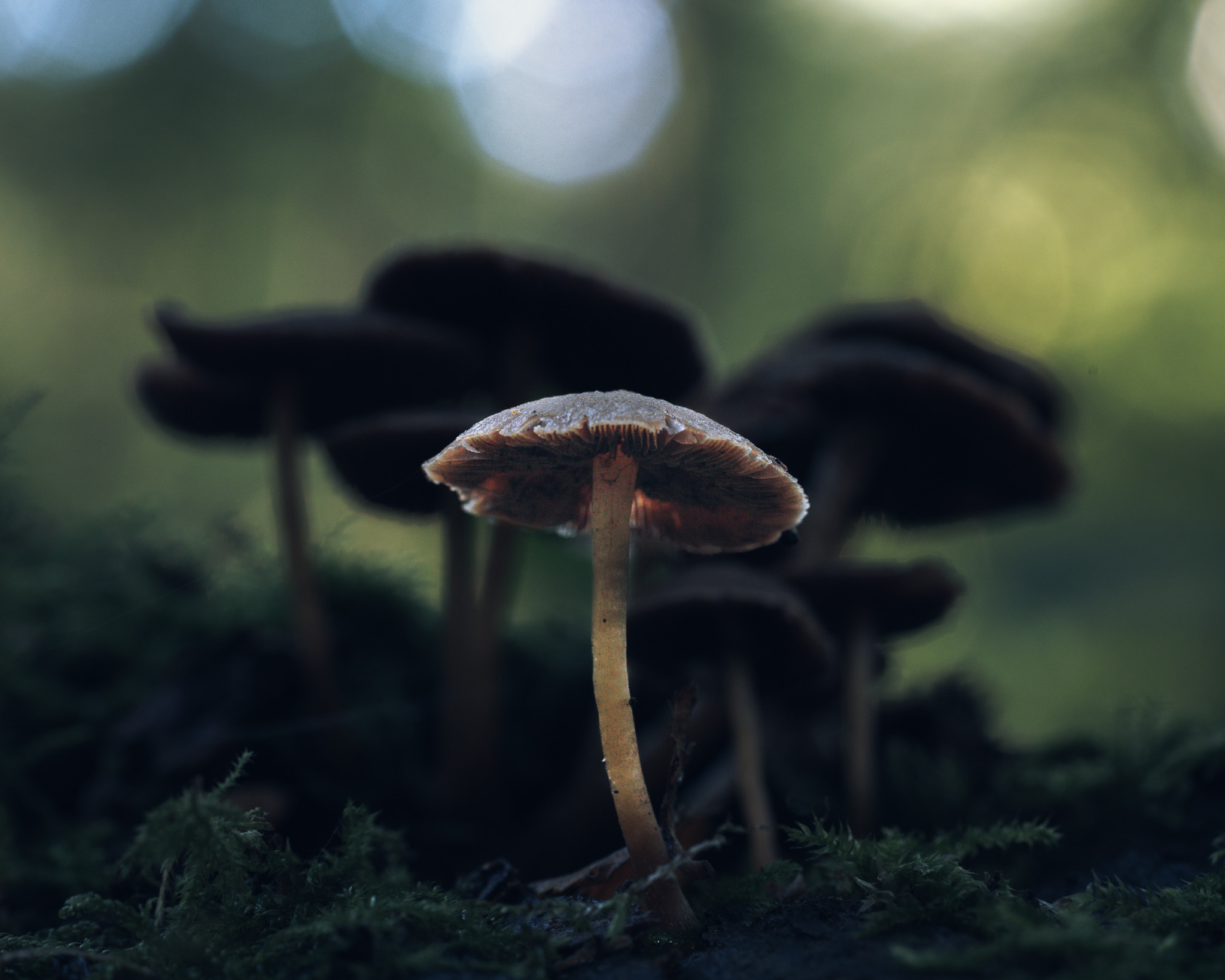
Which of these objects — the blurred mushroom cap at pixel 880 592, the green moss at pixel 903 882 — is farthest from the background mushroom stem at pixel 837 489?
the green moss at pixel 903 882

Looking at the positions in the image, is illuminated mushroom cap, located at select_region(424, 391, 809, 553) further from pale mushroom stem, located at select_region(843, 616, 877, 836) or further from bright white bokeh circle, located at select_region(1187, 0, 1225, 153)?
bright white bokeh circle, located at select_region(1187, 0, 1225, 153)

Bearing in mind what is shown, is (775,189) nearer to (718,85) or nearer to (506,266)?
(718,85)

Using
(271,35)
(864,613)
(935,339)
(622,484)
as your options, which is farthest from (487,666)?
(271,35)

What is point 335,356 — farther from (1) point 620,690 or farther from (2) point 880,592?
(2) point 880,592

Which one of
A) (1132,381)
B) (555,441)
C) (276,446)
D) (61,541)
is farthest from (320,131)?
(555,441)

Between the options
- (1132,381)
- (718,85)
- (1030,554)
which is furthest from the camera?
(718,85)

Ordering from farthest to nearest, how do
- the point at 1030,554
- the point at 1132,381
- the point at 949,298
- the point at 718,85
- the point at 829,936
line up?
the point at 718,85
the point at 949,298
the point at 1030,554
the point at 1132,381
the point at 829,936

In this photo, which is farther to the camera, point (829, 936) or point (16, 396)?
point (16, 396)
